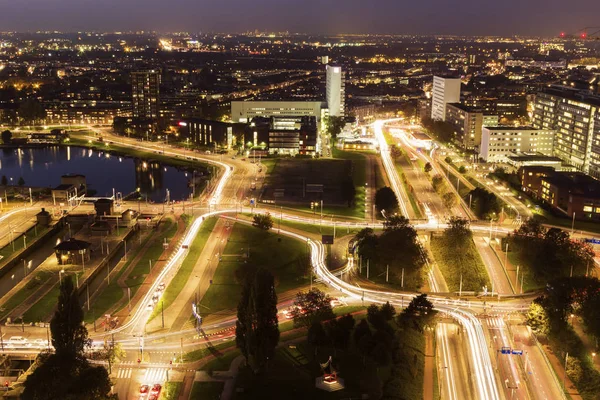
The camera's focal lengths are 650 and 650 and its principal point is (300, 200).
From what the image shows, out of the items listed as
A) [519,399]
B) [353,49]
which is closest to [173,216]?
[519,399]

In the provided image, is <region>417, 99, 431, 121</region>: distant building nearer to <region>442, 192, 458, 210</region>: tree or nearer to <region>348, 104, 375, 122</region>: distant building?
<region>348, 104, 375, 122</region>: distant building

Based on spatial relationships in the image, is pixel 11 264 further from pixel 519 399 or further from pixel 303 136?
pixel 303 136

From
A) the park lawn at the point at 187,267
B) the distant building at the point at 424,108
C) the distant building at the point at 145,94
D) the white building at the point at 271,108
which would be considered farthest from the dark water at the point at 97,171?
the distant building at the point at 424,108

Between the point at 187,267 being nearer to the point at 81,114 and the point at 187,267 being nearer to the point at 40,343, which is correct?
the point at 40,343

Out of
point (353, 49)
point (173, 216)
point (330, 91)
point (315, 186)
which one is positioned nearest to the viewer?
point (173, 216)

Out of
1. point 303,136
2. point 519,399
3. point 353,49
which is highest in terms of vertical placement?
point 353,49
